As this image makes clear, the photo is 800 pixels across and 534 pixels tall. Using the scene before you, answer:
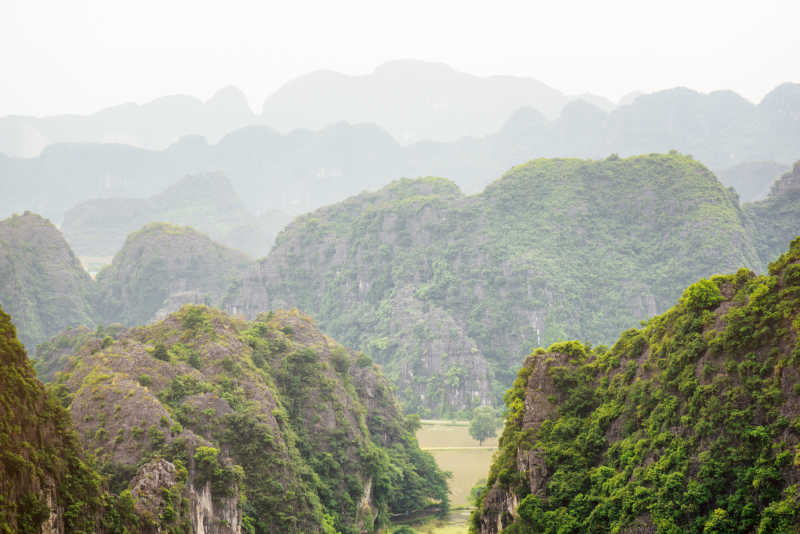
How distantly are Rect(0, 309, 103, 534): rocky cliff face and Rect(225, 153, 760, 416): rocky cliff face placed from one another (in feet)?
189

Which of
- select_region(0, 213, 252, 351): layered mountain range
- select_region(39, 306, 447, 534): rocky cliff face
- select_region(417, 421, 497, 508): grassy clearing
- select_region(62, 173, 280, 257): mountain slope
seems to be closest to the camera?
select_region(39, 306, 447, 534): rocky cliff face

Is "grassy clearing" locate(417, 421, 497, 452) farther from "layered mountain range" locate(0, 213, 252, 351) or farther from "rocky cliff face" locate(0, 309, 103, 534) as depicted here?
"layered mountain range" locate(0, 213, 252, 351)

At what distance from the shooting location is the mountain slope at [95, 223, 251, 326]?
108125mm

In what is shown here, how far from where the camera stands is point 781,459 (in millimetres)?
18656

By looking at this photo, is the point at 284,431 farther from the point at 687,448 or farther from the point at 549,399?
the point at 687,448

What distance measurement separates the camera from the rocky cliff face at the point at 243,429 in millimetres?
26375

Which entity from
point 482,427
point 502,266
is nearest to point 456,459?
point 482,427

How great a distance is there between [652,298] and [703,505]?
2580 inches

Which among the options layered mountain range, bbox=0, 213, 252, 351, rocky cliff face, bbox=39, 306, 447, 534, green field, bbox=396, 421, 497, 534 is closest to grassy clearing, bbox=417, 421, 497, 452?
green field, bbox=396, 421, 497, 534

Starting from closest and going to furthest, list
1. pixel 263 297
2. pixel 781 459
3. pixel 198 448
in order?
pixel 781 459
pixel 198 448
pixel 263 297

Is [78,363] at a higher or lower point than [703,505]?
higher

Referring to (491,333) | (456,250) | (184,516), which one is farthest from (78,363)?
(456,250)

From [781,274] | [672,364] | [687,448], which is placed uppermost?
[781,274]

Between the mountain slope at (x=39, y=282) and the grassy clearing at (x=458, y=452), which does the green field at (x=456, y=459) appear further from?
the mountain slope at (x=39, y=282)
